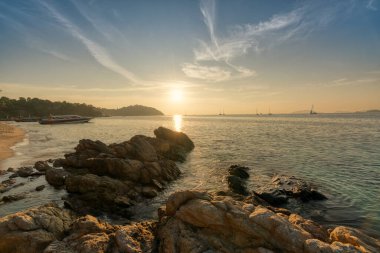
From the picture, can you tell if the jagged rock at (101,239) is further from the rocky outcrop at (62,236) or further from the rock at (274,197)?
the rock at (274,197)

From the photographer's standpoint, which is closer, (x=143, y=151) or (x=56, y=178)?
(x=56, y=178)

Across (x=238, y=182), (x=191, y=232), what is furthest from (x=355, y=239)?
(x=238, y=182)

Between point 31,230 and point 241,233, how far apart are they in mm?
9063

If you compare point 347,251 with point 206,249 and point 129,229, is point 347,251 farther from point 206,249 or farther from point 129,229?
point 129,229

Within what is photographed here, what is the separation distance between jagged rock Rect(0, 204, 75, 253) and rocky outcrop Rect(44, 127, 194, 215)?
5401mm

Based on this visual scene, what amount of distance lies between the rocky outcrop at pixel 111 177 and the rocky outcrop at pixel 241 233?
798 centimetres

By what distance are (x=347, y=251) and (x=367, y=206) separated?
12.8 metres

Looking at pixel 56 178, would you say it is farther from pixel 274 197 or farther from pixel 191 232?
pixel 274 197

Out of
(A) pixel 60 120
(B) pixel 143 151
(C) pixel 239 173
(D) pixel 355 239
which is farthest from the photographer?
(A) pixel 60 120

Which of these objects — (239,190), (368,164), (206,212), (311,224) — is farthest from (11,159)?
(368,164)

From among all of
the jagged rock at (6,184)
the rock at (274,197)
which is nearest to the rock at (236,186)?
the rock at (274,197)

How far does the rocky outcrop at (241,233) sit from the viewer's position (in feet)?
30.1

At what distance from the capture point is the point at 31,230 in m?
10.6

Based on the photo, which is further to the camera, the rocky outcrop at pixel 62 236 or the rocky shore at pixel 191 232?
the rocky outcrop at pixel 62 236
